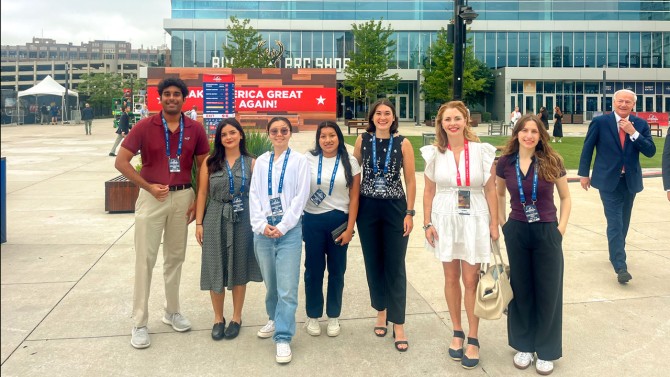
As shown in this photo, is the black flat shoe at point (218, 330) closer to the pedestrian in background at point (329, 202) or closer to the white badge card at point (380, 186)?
the pedestrian in background at point (329, 202)

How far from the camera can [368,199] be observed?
3.91 metres

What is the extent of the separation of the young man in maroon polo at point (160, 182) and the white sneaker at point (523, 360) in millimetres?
2497

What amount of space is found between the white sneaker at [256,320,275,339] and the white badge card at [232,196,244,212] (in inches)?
36.4

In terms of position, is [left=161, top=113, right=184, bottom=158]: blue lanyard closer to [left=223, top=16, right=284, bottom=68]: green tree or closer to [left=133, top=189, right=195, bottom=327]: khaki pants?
[left=133, top=189, right=195, bottom=327]: khaki pants

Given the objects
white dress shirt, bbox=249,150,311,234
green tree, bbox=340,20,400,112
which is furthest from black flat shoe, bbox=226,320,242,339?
green tree, bbox=340,20,400,112

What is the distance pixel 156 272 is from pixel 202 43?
1764 inches

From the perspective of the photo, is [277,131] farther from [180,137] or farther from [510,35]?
[510,35]

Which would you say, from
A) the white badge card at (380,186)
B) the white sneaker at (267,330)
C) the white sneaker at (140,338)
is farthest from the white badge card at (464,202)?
the white sneaker at (140,338)

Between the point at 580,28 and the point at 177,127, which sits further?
the point at 580,28

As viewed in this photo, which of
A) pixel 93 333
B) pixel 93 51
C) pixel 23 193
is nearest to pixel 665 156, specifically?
pixel 93 333

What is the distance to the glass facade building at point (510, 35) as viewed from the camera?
4688cm

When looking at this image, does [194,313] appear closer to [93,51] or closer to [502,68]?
[502,68]

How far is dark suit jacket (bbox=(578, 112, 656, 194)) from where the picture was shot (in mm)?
5332

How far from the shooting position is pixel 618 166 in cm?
536
